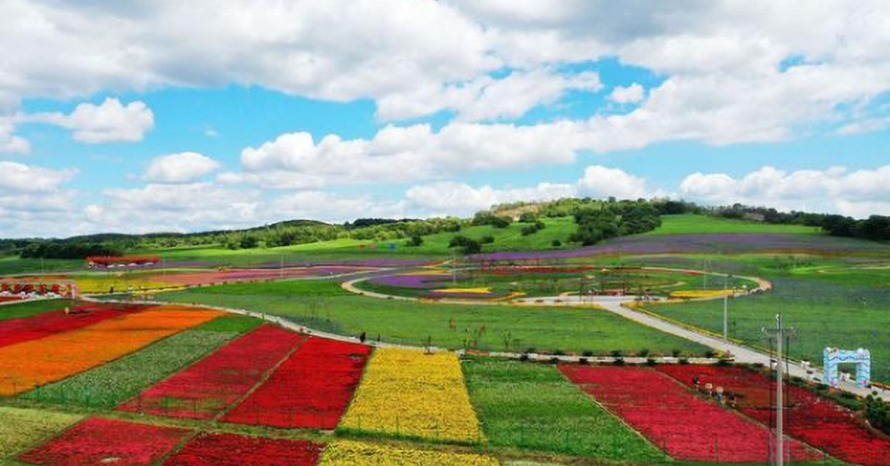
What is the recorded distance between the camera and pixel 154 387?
44844 millimetres

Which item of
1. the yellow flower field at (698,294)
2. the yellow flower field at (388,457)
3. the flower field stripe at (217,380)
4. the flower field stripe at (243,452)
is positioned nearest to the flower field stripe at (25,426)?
the flower field stripe at (217,380)

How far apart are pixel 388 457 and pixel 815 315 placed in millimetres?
61284

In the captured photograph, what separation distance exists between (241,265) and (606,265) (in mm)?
86550

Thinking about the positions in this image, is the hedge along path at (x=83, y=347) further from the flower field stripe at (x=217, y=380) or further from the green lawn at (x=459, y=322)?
the green lawn at (x=459, y=322)

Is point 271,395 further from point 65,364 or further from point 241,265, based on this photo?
point 241,265

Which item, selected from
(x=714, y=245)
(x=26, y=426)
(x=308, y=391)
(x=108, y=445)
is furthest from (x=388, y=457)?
(x=714, y=245)

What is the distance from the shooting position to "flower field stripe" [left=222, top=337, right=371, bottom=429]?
37.8 m

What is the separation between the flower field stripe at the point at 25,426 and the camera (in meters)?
32.6

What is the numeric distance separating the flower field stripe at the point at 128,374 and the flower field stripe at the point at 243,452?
1011 cm

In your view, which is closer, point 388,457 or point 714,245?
point 388,457

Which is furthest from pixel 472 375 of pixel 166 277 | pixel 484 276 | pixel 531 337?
pixel 166 277

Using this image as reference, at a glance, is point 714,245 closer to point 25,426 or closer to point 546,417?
point 546,417

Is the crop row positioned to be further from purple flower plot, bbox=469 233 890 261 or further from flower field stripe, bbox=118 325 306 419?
purple flower plot, bbox=469 233 890 261

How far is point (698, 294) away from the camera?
10225 centimetres
